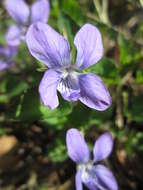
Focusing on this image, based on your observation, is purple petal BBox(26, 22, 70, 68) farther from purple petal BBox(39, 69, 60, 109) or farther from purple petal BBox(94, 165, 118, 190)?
purple petal BBox(94, 165, 118, 190)

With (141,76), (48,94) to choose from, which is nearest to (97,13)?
(141,76)

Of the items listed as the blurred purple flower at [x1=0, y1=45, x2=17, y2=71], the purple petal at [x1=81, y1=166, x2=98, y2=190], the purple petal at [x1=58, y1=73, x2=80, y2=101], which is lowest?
the purple petal at [x1=81, y1=166, x2=98, y2=190]

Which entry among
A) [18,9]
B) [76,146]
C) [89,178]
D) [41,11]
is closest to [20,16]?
[18,9]

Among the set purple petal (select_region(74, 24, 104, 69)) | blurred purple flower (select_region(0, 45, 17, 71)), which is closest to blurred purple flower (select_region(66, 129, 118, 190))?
purple petal (select_region(74, 24, 104, 69))

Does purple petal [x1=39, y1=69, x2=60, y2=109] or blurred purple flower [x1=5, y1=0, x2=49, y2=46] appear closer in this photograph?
purple petal [x1=39, y1=69, x2=60, y2=109]

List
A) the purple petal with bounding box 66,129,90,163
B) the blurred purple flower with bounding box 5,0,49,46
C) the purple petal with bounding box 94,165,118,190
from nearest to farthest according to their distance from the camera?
the purple petal with bounding box 66,129,90,163
the purple petal with bounding box 94,165,118,190
the blurred purple flower with bounding box 5,0,49,46

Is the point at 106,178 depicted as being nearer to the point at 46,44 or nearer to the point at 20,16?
the point at 46,44
